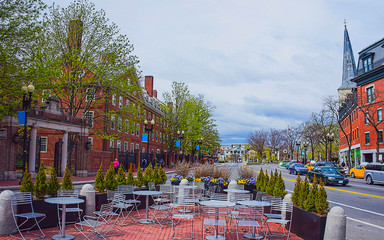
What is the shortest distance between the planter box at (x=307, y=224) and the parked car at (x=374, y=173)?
71.9ft

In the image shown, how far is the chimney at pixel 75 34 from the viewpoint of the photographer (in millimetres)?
27641

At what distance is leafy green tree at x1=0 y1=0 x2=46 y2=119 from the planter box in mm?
15965

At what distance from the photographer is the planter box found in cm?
731

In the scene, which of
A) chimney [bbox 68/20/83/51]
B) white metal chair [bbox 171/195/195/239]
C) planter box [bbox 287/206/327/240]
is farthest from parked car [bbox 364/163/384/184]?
chimney [bbox 68/20/83/51]

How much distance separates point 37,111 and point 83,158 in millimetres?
6618

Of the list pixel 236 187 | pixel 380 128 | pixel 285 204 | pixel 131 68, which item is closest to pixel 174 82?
pixel 131 68

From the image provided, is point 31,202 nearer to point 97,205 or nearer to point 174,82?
point 97,205

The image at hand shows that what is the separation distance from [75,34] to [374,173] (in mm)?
27585

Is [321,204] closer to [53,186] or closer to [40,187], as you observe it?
[53,186]

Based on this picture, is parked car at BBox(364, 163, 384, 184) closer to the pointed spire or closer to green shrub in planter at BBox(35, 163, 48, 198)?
green shrub in planter at BBox(35, 163, 48, 198)

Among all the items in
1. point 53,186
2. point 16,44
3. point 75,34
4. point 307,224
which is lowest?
point 307,224

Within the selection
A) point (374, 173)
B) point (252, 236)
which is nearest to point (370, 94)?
point (374, 173)

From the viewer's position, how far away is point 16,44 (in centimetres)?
1842

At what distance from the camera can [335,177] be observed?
80.0 feet
